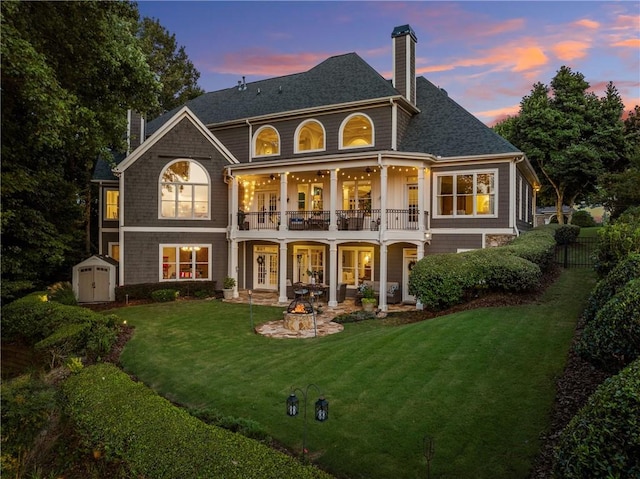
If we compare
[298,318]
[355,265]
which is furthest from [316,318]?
[355,265]

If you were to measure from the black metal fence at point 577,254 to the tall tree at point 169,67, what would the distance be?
35.9 m

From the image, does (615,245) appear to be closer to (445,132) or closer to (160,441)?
(160,441)

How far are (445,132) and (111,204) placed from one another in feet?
60.8

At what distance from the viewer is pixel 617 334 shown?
4.77 metres

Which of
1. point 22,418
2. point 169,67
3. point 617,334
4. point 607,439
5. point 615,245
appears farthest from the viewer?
point 169,67

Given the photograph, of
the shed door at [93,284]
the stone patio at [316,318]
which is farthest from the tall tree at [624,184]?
the shed door at [93,284]

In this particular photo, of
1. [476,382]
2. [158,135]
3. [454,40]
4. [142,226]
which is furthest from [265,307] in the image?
[454,40]

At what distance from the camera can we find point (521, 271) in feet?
38.0

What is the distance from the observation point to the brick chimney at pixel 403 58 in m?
18.5

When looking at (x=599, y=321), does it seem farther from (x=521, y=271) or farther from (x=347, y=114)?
(x=347, y=114)

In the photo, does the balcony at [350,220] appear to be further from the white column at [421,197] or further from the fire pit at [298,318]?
the fire pit at [298,318]

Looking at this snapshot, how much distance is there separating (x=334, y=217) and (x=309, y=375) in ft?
31.3

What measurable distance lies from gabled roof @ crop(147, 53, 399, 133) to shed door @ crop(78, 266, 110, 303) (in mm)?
10202

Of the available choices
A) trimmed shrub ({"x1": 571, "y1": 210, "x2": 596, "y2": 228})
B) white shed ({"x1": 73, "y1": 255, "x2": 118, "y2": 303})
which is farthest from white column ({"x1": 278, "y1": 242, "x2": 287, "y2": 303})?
trimmed shrub ({"x1": 571, "y1": 210, "x2": 596, "y2": 228})
